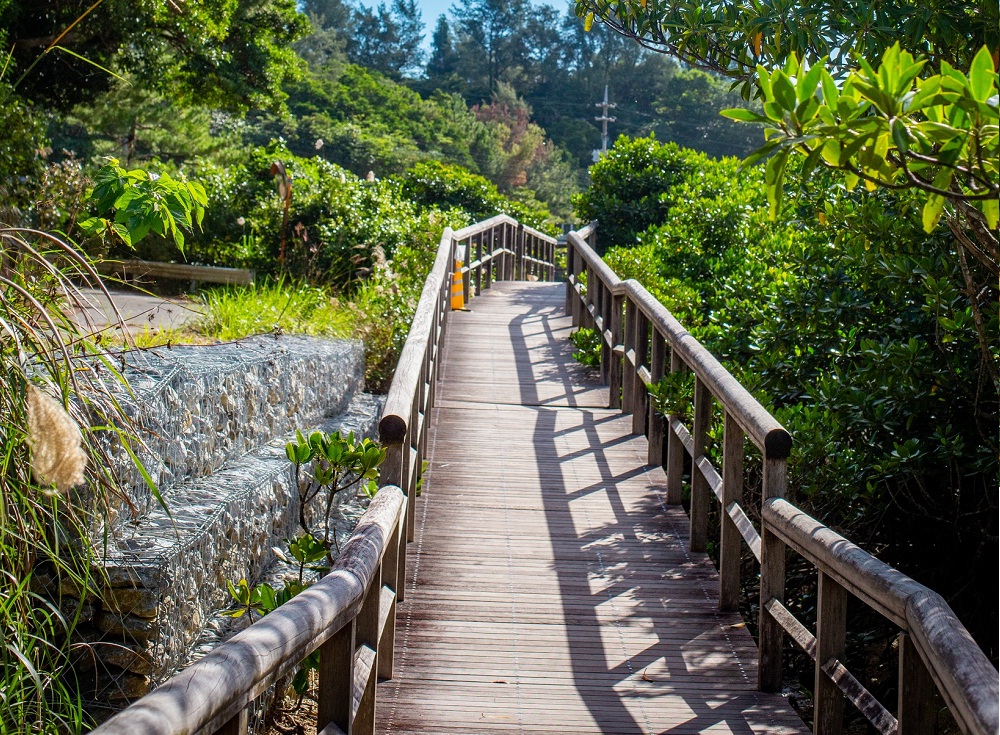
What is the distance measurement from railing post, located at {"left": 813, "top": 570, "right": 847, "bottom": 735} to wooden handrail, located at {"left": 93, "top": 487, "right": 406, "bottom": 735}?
1.30m

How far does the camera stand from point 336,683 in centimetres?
242

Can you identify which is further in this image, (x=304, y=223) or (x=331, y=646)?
(x=304, y=223)

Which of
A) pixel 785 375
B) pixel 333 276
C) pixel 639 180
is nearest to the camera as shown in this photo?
pixel 785 375

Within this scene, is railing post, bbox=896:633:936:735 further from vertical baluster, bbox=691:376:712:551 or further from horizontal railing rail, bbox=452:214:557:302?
horizontal railing rail, bbox=452:214:557:302

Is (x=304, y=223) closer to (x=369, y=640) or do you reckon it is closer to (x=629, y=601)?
(x=629, y=601)

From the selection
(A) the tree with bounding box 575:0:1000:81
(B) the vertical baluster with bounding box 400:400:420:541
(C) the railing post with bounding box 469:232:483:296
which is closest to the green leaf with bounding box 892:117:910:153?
(A) the tree with bounding box 575:0:1000:81

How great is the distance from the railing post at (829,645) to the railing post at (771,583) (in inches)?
20.1

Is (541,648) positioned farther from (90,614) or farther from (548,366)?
(548,366)

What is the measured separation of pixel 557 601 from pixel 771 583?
1073 mm

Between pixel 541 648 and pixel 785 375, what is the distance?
8.11 feet

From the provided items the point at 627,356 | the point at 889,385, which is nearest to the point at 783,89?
the point at 889,385

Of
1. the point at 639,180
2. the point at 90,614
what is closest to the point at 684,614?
the point at 90,614

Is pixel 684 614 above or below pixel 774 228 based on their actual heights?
below

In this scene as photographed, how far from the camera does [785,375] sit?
225 inches
